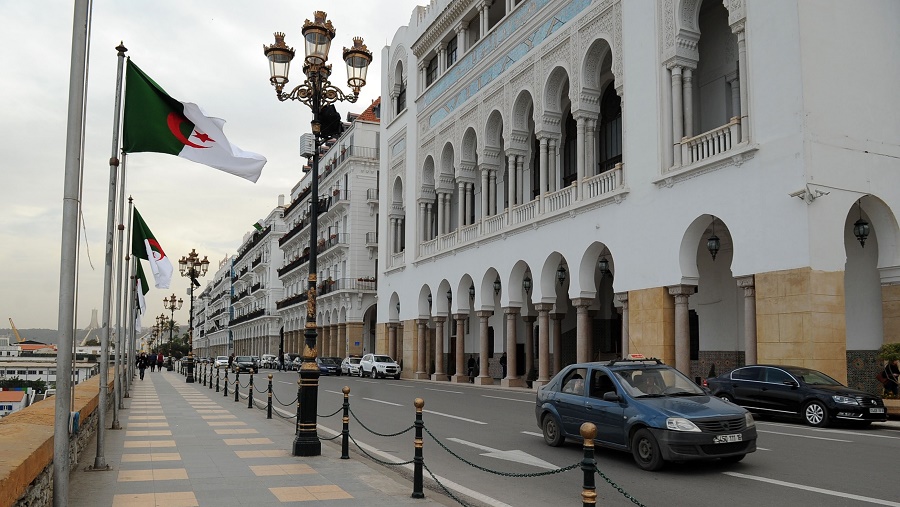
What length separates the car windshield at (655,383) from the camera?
36.2 ft

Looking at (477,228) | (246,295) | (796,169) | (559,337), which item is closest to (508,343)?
(559,337)

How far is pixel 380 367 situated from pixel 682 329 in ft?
77.0

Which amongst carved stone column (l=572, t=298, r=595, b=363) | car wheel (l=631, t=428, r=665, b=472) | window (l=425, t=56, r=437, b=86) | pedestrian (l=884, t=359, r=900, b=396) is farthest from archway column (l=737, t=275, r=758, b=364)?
window (l=425, t=56, r=437, b=86)

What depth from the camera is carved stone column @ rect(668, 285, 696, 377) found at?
72.7 ft

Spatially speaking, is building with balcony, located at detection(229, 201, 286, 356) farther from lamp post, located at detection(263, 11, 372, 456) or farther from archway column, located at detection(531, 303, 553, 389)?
lamp post, located at detection(263, 11, 372, 456)

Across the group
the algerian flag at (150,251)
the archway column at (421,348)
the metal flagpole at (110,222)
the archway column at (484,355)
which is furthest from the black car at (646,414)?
the archway column at (421,348)

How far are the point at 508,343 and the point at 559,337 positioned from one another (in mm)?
2246

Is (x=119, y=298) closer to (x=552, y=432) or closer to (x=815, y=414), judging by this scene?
(x=552, y=432)

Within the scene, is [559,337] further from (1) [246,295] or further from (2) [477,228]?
(1) [246,295]

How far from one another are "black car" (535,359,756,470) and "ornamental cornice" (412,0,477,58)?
29010 mm

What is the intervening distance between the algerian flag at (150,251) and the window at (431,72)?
2593 centimetres

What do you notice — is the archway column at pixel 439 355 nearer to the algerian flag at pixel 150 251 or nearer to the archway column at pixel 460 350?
the archway column at pixel 460 350

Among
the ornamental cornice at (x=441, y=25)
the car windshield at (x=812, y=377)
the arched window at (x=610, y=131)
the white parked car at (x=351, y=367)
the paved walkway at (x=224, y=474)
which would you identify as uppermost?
the ornamental cornice at (x=441, y=25)

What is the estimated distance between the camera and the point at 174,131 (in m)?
9.14
